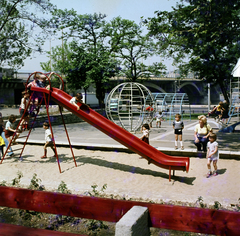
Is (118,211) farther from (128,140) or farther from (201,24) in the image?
(201,24)

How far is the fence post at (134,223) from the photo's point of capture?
297cm

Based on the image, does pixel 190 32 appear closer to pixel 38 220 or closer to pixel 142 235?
pixel 38 220

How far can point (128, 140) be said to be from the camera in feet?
25.7

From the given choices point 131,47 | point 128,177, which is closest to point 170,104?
point 131,47

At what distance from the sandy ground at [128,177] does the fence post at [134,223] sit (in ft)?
7.38

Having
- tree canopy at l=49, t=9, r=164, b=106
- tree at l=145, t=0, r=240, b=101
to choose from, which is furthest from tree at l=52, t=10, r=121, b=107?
tree at l=145, t=0, r=240, b=101

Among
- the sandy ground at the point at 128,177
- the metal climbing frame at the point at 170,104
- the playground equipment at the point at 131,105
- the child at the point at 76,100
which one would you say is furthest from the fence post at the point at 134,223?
the metal climbing frame at the point at 170,104

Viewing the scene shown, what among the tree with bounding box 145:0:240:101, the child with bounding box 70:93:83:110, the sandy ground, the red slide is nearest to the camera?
the sandy ground

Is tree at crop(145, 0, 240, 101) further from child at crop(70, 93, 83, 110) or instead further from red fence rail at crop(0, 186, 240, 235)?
red fence rail at crop(0, 186, 240, 235)

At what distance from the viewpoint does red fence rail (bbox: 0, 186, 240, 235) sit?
3.04 meters

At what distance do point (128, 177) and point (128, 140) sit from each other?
38.3 inches

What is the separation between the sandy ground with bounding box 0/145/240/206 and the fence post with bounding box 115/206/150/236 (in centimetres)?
225

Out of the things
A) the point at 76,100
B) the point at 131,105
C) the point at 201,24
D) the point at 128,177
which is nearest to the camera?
the point at 128,177

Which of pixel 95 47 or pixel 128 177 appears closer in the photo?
pixel 128 177
